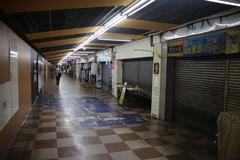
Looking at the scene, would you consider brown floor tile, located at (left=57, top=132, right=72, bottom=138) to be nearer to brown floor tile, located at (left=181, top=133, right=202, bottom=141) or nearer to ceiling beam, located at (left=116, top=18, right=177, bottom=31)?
brown floor tile, located at (left=181, top=133, right=202, bottom=141)

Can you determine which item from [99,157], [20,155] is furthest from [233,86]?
[20,155]

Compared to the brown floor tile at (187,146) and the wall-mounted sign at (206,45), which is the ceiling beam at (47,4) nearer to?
the wall-mounted sign at (206,45)

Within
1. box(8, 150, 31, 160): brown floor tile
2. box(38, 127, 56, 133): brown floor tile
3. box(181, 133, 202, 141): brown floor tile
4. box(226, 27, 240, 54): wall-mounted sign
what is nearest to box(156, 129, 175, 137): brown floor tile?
box(181, 133, 202, 141): brown floor tile

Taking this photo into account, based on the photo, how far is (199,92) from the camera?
4.88m

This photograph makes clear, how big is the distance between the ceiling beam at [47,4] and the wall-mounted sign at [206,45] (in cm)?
206

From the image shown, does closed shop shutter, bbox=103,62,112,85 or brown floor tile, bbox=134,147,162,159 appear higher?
closed shop shutter, bbox=103,62,112,85

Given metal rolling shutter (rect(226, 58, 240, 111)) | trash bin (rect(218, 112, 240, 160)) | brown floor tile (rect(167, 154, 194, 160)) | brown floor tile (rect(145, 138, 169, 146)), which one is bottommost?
brown floor tile (rect(167, 154, 194, 160))

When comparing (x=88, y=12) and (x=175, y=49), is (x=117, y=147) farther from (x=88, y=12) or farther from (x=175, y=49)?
(x=175, y=49)

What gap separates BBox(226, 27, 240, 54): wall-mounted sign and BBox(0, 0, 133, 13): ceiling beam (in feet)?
6.79

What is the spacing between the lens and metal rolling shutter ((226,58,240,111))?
379 centimetres

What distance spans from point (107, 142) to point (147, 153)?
0.92 m

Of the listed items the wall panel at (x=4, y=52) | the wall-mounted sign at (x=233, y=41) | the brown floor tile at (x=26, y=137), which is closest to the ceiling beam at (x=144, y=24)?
the wall-mounted sign at (x=233, y=41)

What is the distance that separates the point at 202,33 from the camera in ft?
14.6

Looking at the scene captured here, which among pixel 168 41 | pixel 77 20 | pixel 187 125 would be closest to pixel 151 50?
pixel 168 41
